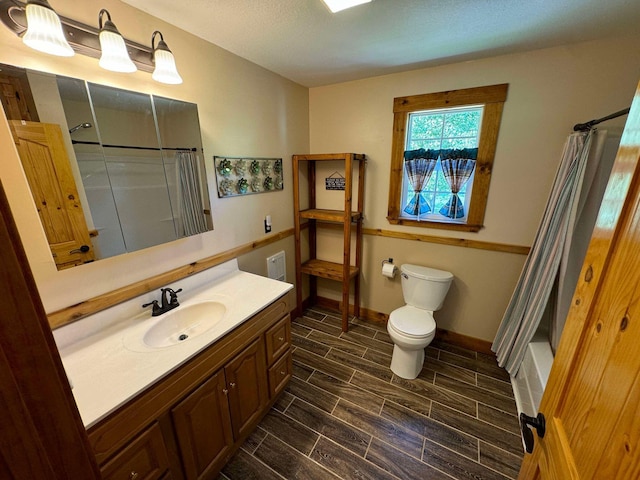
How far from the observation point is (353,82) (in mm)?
2297

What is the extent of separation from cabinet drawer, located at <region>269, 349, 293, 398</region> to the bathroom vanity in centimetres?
1

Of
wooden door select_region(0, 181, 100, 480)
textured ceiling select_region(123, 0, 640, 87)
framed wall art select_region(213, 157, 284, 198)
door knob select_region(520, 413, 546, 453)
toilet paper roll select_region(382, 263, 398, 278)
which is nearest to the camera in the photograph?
wooden door select_region(0, 181, 100, 480)

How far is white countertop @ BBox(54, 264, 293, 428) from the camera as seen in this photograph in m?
0.91

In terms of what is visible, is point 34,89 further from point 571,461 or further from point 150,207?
point 571,461

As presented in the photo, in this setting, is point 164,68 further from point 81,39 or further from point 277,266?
point 277,266

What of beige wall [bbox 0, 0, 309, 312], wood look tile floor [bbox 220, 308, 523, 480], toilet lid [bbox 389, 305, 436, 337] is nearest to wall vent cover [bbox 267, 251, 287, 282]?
beige wall [bbox 0, 0, 309, 312]

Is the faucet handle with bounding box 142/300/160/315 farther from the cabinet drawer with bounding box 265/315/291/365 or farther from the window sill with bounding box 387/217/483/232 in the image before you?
the window sill with bounding box 387/217/483/232

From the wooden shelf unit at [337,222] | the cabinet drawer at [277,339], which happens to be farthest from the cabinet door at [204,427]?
the wooden shelf unit at [337,222]

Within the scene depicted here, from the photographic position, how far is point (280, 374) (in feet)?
5.81

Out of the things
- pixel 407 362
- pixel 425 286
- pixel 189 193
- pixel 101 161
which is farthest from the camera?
pixel 425 286

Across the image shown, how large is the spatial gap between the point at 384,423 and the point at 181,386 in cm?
131

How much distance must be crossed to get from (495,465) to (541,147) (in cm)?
203

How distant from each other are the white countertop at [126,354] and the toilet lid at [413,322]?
101 cm

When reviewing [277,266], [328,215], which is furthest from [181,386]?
[328,215]
